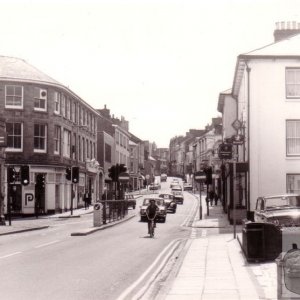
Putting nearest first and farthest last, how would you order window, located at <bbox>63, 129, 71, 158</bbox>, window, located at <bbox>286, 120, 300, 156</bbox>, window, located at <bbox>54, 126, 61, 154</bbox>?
1. window, located at <bbox>286, 120, 300, 156</bbox>
2. window, located at <bbox>54, 126, 61, 154</bbox>
3. window, located at <bbox>63, 129, 71, 158</bbox>

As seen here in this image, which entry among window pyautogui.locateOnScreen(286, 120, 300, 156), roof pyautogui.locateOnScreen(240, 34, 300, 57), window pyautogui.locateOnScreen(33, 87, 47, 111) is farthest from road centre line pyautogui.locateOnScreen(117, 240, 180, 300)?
window pyautogui.locateOnScreen(33, 87, 47, 111)

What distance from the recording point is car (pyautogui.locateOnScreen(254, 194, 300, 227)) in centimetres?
1864

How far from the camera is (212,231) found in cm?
2942

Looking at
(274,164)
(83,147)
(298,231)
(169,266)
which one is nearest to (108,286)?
(169,266)

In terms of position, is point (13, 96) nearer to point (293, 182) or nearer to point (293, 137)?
point (293, 137)

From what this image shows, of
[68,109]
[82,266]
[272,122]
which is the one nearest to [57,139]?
[68,109]

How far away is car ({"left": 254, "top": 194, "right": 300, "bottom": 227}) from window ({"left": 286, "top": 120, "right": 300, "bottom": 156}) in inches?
464

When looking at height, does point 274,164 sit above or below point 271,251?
above

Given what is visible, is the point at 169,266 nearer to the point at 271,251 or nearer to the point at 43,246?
the point at 271,251

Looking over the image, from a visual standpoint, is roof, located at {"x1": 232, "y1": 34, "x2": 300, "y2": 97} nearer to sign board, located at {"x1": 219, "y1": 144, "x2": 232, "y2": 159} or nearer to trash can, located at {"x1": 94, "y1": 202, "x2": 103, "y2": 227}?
trash can, located at {"x1": 94, "y1": 202, "x2": 103, "y2": 227}

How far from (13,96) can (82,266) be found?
1375 inches

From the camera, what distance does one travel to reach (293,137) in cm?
3281

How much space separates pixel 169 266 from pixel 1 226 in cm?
1975

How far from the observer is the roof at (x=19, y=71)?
157 ft
